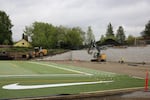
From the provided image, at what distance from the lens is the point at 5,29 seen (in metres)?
101

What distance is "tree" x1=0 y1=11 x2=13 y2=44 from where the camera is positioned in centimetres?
9925

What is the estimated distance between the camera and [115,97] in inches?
438

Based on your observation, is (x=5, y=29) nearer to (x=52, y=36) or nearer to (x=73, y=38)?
(x=52, y=36)

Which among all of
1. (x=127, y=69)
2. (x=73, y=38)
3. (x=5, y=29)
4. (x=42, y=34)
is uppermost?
(x=5, y=29)

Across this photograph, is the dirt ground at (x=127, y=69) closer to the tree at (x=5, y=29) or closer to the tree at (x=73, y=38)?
the tree at (x=73, y=38)

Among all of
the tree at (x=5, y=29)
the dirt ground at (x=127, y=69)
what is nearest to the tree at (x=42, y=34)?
the tree at (x=5, y=29)

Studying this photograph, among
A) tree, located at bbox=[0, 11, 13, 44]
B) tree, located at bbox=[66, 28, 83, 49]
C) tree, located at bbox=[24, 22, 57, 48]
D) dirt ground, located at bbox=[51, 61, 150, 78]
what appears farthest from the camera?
tree, located at bbox=[66, 28, 83, 49]

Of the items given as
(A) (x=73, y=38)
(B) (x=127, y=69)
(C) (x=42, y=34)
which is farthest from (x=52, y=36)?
(B) (x=127, y=69)

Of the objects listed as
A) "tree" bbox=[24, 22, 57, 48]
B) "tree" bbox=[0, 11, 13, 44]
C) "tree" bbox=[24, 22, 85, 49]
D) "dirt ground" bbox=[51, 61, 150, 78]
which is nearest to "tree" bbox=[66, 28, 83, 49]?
"tree" bbox=[24, 22, 85, 49]

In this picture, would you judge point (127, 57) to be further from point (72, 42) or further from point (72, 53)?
point (72, 42)

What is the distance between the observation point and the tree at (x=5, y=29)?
99.2 metres

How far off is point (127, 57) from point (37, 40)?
5581cm

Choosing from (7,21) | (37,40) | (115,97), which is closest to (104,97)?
(115,97)

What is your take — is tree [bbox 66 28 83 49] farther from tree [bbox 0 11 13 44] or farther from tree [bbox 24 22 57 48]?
tree [bbox 0 11 13 44]
